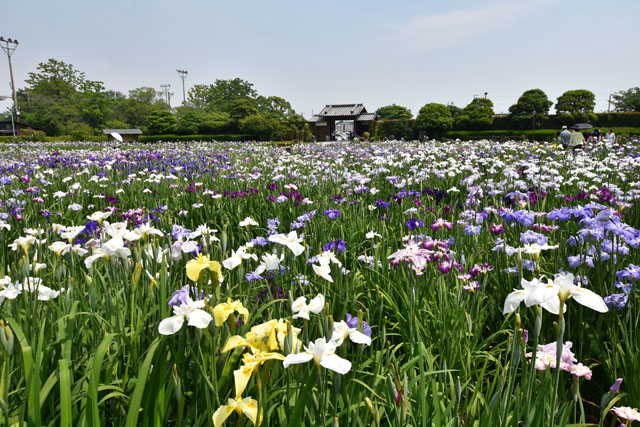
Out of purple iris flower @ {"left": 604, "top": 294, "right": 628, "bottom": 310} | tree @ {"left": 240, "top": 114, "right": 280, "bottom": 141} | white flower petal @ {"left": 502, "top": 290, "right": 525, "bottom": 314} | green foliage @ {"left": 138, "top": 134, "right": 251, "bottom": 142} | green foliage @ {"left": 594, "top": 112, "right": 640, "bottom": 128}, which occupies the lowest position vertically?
purple iris flower @ {"left": 604, "top": 294, "right": 628, "bottom": 310}

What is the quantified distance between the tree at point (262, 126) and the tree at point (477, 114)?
60.4ft

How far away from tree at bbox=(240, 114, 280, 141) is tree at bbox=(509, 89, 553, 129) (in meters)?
23.9

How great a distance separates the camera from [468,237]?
362 centimetres

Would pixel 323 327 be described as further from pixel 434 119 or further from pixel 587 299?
pixel 434 119

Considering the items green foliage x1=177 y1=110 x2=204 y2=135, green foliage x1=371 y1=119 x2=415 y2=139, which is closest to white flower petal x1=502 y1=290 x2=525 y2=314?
green foliage x1=371 y1=119 x2=415 y2=139

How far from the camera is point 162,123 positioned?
47.2m

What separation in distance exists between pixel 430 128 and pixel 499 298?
128 feet

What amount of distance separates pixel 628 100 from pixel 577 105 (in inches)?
1639

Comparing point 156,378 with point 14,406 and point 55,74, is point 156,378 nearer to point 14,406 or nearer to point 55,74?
point 14,406

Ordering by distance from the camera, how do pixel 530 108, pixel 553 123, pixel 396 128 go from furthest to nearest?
pixel 396 128 → pixel 553 123 → pixel 530 108

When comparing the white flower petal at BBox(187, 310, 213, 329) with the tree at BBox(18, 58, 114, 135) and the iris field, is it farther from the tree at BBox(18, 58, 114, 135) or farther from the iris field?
the tree at BBox(18, 58, 114, 135)

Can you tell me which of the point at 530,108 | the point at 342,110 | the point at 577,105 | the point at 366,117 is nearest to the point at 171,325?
the point at 530,108

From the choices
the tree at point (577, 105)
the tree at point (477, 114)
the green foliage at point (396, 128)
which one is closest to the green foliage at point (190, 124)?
the green foliage at point (396, 128)

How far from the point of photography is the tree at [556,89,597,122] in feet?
131
